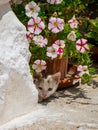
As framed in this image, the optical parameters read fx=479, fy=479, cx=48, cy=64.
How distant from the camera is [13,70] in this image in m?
3.78

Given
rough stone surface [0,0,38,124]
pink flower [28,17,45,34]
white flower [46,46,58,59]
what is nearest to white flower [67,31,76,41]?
white flower [46,46,58,59]

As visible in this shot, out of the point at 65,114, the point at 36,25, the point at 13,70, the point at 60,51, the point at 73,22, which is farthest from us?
the point at 73,22

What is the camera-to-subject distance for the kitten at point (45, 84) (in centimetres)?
428

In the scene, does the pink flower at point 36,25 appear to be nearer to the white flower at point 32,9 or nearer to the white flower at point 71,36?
the white flower at point 32,9

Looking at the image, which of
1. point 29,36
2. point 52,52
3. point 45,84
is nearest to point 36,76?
point 45,84

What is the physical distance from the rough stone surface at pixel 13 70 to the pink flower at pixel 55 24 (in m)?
0.39

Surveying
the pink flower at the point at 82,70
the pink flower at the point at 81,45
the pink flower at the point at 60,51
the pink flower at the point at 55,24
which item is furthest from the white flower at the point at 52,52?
the pink flower at the point at 82,70

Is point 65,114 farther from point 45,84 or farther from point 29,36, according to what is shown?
point 29,36

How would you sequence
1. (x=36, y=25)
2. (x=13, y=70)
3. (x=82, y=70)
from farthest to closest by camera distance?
(x=82, y=70)
(x=36, y=25)
(x=13, y=70)

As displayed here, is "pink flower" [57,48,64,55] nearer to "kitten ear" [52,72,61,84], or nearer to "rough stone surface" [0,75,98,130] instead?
"kitten ear" [52,72,61,84]

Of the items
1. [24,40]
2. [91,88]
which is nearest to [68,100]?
[91,88]

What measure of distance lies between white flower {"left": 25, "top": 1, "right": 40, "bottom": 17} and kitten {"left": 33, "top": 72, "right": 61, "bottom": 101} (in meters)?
0.54

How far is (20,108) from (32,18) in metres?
0.84

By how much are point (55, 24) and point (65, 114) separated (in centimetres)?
82
